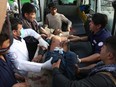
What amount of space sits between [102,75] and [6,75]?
614 millimetres

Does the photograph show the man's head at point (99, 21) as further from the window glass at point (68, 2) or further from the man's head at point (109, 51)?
the window glass at point (68, 2)

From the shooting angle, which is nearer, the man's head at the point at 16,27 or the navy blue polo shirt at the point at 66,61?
the navy blue polo shirt at the point at 66,61

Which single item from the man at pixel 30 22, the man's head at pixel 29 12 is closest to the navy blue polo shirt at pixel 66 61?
the man at pixel 30 22

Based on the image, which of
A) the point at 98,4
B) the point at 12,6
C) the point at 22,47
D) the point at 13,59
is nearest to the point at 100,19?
the point at 22,47

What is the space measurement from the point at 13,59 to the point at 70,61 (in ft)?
1.48

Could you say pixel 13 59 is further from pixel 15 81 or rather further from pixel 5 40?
pixel 5 40

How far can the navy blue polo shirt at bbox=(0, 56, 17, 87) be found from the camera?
1.48 meters

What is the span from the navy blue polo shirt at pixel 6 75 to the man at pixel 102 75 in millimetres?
302

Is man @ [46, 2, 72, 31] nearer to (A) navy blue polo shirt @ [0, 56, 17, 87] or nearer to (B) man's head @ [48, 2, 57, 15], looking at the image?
(B) man's head @ [48, 2, 57, 15]

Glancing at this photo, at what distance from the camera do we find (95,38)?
2666mm

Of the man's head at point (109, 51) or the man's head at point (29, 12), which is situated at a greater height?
the man's head at point (29, 12)

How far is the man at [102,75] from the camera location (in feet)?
4.23

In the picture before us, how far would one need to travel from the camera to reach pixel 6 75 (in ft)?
4.95

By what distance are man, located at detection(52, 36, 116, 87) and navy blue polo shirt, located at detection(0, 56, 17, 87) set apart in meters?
0.30
